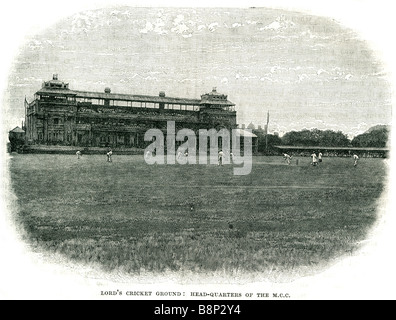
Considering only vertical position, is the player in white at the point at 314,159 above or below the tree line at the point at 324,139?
below

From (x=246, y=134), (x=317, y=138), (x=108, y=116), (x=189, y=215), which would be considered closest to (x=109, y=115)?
(x=108, y=116)

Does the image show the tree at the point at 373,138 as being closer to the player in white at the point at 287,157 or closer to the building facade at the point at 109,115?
the player in white at the point at 287,157

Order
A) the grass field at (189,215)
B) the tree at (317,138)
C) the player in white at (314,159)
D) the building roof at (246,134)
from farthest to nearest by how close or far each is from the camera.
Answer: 1. the player in white at (314,159)
2. the building roof at (246,134)
3. the tree at (317,138)
4. the grass field at (189,215)

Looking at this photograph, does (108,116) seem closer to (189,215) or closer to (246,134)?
(246,134)

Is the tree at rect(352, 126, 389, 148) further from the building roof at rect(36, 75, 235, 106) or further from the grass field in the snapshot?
the building roof at rect(36, 75, 235, 106)

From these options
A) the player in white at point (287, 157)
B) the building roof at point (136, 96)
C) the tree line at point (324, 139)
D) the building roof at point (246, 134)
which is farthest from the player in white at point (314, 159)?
the building roof at point (136, 96)

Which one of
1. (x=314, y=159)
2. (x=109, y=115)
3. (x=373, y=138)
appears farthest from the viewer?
(x=109, y=115)
